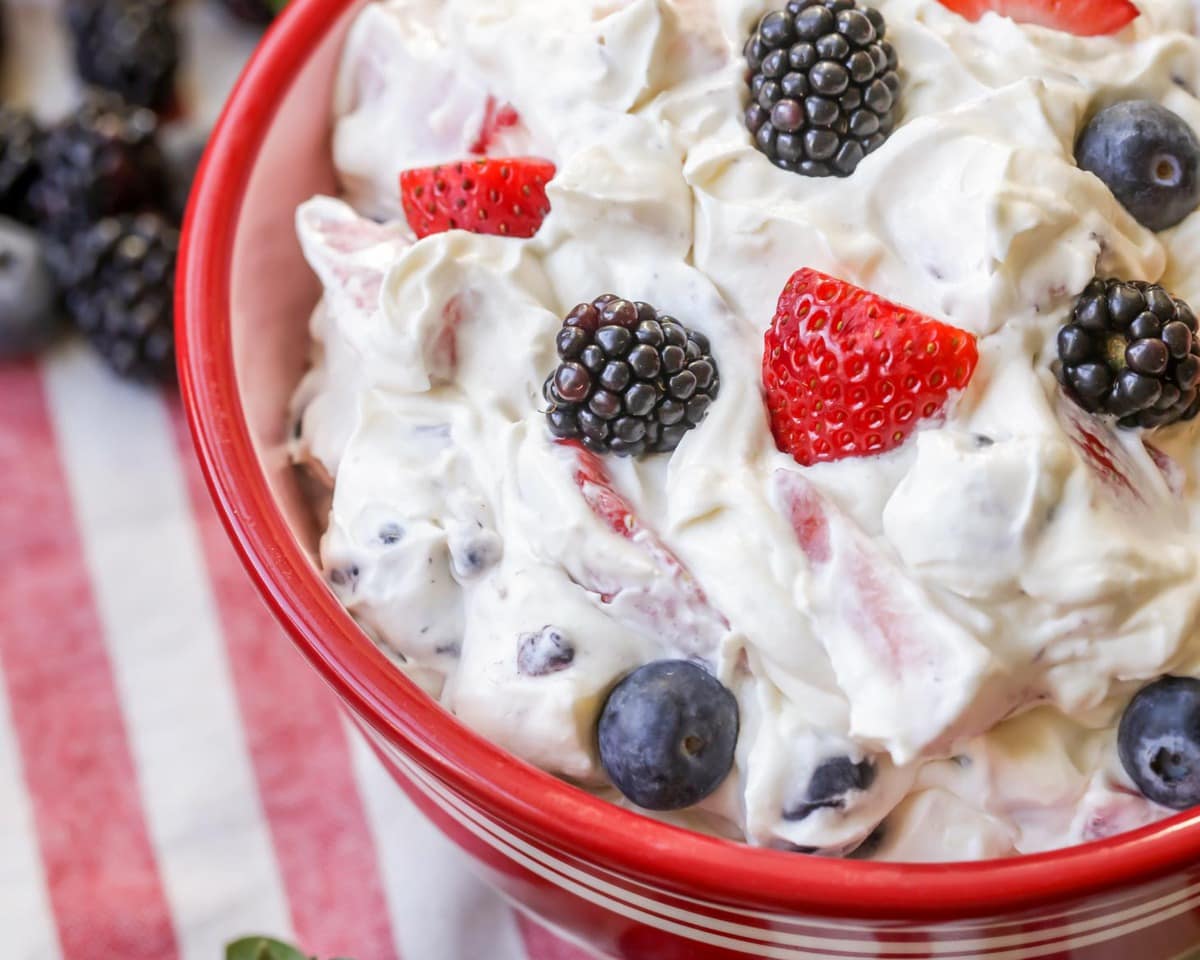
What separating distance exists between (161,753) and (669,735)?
0.93 meters

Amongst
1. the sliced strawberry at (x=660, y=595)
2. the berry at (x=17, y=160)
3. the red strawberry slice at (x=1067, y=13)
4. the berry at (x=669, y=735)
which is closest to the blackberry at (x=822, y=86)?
the red strawberry slice at (x=1067, y=13)

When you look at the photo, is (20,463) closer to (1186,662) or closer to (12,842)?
(12,842)

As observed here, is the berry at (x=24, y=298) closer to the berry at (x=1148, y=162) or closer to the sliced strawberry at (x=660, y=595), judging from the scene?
the sliced strawberry at (x=660, y=595)

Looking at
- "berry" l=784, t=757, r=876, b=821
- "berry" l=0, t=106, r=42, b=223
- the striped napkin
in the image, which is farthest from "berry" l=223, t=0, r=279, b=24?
"berry" l=784, t=757, r=876, b=821

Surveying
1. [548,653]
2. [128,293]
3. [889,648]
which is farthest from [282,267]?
[889,648]

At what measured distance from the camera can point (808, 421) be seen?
4.14ft

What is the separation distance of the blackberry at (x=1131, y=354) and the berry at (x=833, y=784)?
38cm

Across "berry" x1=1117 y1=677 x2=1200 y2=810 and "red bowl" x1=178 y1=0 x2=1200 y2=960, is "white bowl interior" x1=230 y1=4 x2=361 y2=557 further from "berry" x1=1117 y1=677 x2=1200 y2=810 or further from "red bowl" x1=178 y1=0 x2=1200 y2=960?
"berry" x1=1117 y1=677 x2=1200 y2=810

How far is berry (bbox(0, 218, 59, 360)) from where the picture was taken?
2.11 meters

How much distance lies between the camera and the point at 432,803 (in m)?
1.42

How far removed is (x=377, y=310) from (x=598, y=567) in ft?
1.15

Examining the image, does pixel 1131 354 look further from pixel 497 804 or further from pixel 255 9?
pixel 255 9

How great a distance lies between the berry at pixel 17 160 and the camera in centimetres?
224

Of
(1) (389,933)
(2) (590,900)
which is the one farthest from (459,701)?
(1) (389,933)
